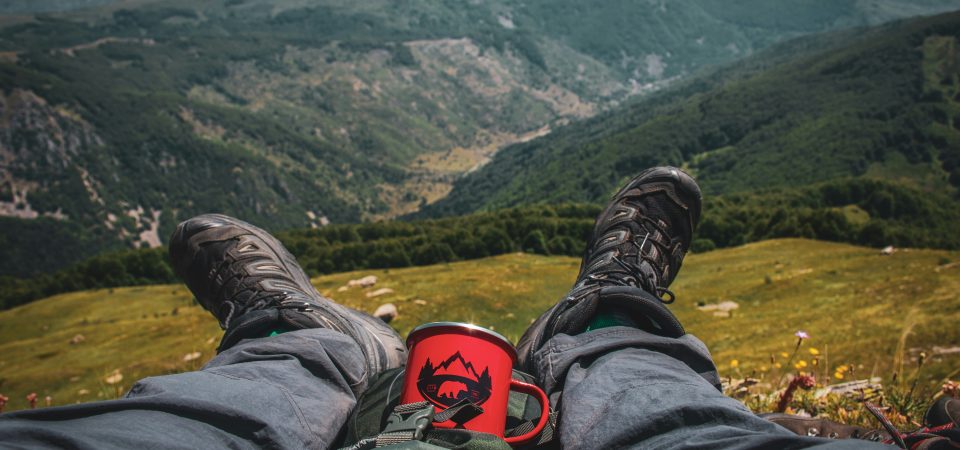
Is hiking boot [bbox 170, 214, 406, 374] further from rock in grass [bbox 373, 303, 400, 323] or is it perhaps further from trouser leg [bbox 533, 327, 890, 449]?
rock in grass [bbox 373, 303, 400, 323]

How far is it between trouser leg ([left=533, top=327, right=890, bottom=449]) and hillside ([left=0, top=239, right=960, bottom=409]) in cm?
230

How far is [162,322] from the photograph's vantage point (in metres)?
22.3

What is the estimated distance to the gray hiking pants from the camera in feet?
5.91

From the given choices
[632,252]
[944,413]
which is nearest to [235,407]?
[944,413]

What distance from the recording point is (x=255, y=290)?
14.1 ft

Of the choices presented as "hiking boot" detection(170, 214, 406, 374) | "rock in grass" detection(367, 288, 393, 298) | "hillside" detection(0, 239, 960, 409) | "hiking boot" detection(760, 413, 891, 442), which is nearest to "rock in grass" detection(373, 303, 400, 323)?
"hillside" detection(0, 239, 960, 409)

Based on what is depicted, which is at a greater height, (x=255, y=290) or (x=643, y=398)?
(x=643, y=398)

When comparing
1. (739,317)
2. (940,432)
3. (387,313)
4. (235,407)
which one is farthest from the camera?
(739,317)

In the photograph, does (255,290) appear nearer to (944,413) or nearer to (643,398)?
(643,398)

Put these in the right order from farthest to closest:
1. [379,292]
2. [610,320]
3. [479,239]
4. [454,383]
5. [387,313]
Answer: [479,239] < [379,292] < [387,313] < [610,320] < [454,383]

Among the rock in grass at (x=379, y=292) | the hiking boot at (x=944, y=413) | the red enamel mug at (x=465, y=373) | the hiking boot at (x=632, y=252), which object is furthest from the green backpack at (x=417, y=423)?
the rock in grass at (x=379, y=292)

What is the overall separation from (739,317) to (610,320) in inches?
329

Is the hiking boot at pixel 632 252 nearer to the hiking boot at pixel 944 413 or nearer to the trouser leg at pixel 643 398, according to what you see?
the trouser leg at pixel 643 398

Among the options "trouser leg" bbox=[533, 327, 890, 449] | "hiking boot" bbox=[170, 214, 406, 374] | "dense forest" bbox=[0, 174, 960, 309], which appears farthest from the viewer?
"dense forest" bbox=[0, 174, 960, 309]
